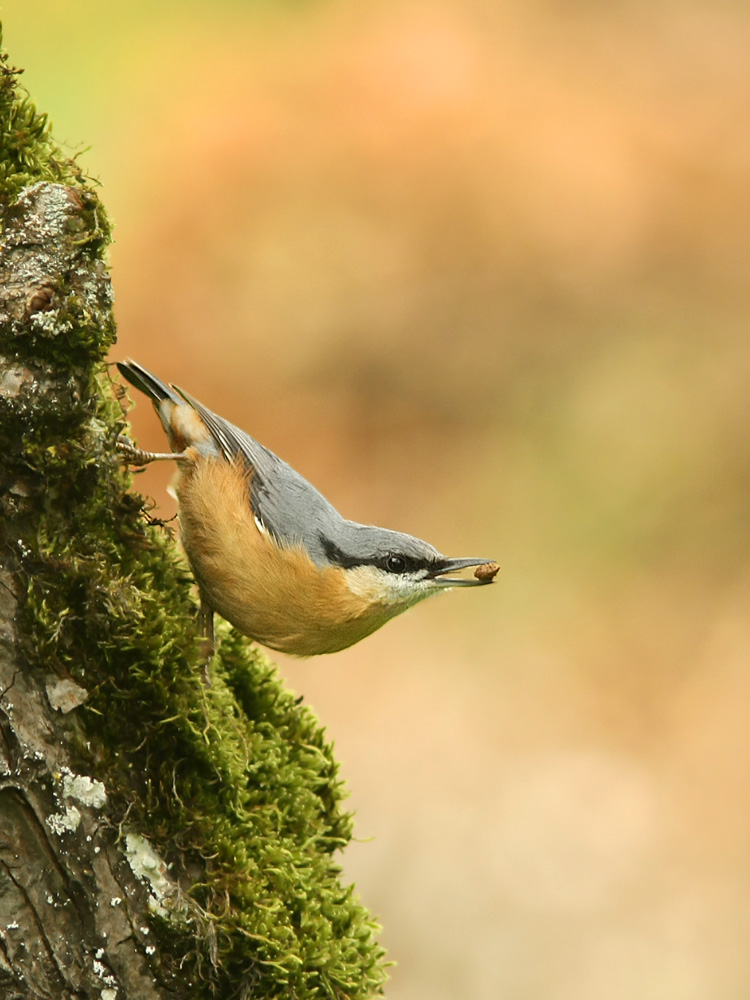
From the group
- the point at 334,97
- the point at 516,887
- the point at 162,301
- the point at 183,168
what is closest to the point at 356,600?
Result: the point at 516,887

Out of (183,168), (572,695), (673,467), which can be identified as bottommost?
(572,695)

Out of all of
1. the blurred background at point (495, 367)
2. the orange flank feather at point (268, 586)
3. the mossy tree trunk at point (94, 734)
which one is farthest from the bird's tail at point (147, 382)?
the blurred background at point (495, 367)

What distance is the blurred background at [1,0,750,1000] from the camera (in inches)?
239

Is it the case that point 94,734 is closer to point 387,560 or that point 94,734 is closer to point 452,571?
point 387,560

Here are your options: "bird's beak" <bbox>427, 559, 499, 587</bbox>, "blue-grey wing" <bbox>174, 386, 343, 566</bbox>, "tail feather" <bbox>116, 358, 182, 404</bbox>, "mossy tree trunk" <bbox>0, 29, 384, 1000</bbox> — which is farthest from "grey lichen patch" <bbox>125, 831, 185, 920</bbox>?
"tail feather" <bbox>116, 358, 182, 404</bbox>

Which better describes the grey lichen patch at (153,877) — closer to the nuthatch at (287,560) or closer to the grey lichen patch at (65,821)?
the grey lichen patch at (65,821)

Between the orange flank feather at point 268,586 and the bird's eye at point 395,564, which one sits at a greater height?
the bird's eye at point 395,564

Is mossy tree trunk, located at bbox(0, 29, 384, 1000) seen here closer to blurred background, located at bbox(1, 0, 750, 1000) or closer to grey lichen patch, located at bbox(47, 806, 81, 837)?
grey lichen patch, located at bbox(47, 806, 81, 837)

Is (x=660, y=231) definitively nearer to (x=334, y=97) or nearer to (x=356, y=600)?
(x=334, y=97)

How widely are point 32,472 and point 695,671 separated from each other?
535 centimetres

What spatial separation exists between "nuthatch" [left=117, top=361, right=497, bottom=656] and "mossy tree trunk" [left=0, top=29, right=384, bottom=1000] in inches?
19.0

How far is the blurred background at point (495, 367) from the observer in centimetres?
607

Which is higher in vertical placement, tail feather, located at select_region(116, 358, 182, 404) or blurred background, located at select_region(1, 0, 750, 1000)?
blurred background, located at select_region(1, 0, 750, 1000)

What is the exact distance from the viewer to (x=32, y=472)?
8.44 feet
